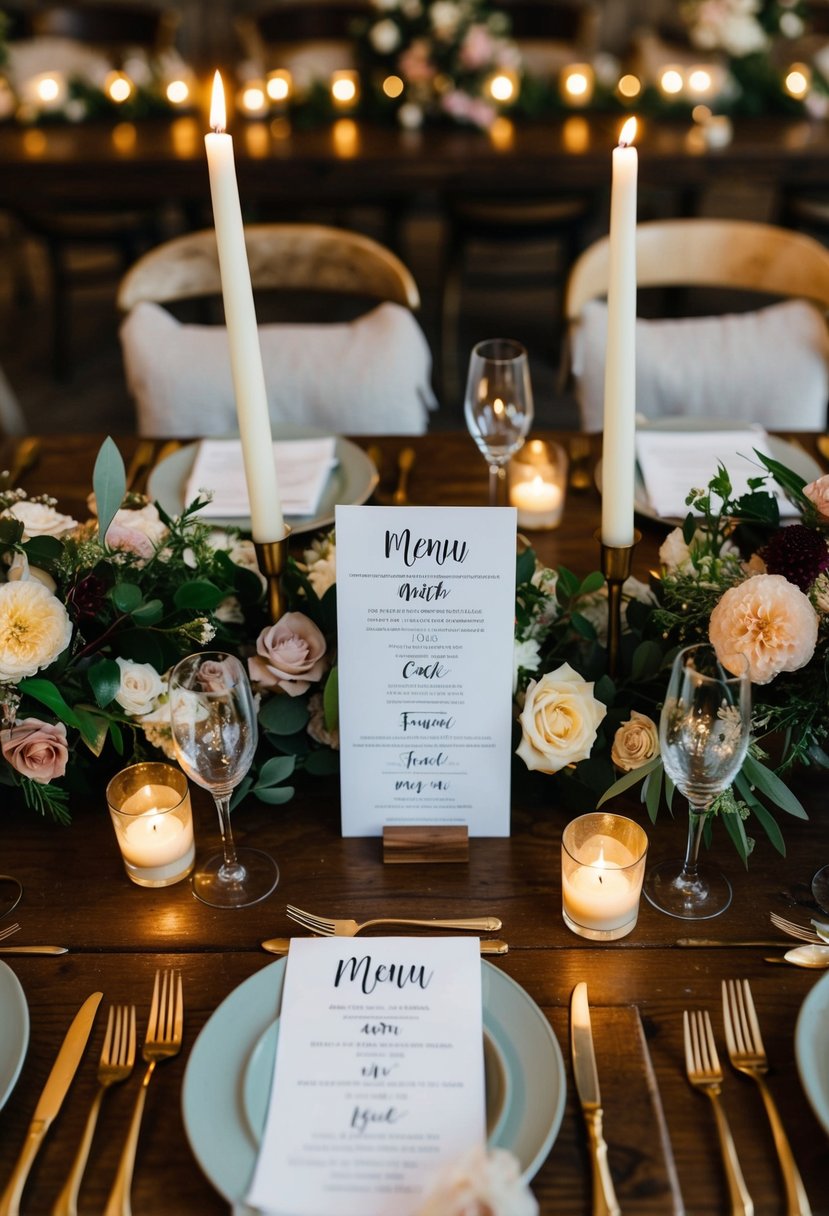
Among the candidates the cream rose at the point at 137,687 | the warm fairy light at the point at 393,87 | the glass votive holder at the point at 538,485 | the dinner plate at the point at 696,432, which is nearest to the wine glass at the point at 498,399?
the glass votive holder at the point at 538,485

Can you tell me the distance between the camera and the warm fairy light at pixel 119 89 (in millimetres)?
3701

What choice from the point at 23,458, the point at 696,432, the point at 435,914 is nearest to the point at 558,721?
the point at 435,914

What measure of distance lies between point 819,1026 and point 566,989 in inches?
7.6

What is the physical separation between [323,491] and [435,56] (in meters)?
2.70

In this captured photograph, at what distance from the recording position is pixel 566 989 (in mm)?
930

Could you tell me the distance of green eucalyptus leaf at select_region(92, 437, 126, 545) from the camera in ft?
3.52

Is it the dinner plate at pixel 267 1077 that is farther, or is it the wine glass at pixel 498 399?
the wine glass at pixel 498 399

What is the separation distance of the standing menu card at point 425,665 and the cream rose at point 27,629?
0.81 feet

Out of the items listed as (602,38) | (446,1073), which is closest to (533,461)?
(446,1073)

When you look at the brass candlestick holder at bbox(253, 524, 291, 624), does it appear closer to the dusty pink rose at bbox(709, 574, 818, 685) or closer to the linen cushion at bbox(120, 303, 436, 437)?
the dusty pink rose at bbox(709, 574, 818, 685)

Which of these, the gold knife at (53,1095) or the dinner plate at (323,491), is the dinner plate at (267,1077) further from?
the dinner plate at (323,491)

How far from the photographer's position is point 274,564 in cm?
110

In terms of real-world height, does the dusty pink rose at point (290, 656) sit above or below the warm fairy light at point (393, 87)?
below

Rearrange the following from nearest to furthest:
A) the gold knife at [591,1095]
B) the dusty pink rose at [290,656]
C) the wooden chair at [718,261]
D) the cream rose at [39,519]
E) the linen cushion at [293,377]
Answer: the gold knife at [591,1095], the dusty pink rose at [290,656], the cream rose at [39,519], the linen cushion at [293,377], the wooden chair at [718,261]
